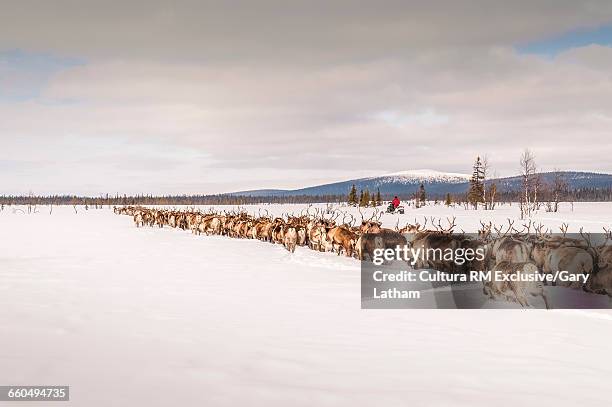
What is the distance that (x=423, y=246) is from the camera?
12836mm

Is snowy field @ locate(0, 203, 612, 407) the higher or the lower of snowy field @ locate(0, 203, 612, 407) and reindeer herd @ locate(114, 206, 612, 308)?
the lower

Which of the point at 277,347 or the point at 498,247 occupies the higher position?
the point at 498,247

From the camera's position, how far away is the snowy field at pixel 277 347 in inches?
165

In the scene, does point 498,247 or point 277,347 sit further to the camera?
point 498,247

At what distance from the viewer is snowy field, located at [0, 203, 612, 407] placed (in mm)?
4199

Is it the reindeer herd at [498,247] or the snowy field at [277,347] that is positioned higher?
the reindeer herd at [498,247]

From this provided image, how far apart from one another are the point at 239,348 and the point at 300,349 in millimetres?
676

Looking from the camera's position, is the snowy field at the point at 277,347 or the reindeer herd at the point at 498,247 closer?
the snowy field at the point at 277,347

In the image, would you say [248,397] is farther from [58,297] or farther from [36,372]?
[58,297]

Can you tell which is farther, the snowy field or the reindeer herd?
the reindeer herd

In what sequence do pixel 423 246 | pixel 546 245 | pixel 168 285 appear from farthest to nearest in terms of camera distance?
pixel 423 246 → pixel 546 245 → pixel 168 285

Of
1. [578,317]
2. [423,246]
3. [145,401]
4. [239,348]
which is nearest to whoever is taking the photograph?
[145,401]

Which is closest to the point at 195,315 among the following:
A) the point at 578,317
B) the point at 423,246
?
the point at 578,317

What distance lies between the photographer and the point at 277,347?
5566mm
